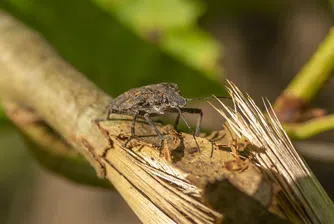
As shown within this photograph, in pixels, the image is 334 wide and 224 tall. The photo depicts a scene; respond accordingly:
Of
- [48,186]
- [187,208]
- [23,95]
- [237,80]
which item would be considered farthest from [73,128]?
[48,186]

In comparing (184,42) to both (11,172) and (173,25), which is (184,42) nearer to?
(173,25)

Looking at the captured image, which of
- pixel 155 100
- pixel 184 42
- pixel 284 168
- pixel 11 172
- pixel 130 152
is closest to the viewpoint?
pixel 284 168

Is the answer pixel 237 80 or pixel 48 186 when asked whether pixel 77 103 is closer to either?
pixel 237 80

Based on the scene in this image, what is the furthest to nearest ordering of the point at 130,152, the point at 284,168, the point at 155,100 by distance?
1. the point at 155,100
2. the point at 130,152
3. the point at 284,168

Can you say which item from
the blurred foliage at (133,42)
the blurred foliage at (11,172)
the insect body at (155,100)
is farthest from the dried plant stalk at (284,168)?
the blurred foliage at (11,172)

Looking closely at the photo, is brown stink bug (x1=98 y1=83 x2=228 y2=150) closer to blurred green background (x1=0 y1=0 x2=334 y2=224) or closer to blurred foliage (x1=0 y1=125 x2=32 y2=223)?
blurred green background (x1=0 y1=0 x2=334 y2=224)

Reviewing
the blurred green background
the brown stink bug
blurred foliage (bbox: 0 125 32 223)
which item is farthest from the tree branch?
blurred foliage (bbox: 0 125 32 223)

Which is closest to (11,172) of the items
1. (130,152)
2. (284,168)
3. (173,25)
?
(173,25)
